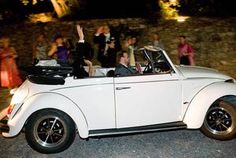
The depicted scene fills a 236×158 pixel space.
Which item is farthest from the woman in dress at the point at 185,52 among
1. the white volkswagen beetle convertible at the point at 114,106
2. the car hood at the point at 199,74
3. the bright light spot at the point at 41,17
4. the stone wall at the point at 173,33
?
the bright light spot at the point at 41,17

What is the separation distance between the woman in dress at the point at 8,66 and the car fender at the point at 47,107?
186 inches

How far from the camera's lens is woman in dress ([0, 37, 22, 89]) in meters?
11.1

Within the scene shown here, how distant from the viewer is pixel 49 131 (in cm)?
688

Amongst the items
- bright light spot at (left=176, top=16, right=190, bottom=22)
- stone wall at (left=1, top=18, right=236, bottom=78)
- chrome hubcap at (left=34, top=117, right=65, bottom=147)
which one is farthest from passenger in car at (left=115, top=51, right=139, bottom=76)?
bright light spot at (left=176, top=16, right=190, bottom=22)

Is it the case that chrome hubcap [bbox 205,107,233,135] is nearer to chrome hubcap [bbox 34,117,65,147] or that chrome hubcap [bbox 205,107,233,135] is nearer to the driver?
the driver

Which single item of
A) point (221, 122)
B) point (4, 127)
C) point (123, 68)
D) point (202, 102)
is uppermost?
point (123, 68)

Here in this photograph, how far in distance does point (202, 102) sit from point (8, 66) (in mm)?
6474

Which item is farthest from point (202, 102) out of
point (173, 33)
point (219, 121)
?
point (173, 33)

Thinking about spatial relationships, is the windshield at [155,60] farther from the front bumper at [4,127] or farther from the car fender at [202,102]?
the front bumper at [4,127]

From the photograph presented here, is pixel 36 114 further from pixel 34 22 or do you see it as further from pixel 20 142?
pixel 34 22

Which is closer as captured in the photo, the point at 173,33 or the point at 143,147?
the point at 143,147

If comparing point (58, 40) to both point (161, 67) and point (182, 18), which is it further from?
point (182, 18)

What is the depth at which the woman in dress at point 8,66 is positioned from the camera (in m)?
11.1

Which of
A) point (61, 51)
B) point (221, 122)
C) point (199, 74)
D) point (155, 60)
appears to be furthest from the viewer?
point (61, 51)
